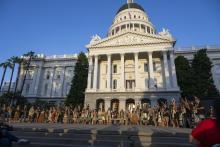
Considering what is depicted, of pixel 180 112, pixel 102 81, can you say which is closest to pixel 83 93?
pixel 102 81

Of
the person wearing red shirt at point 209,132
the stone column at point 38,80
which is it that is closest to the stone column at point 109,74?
the stone column at point 38,80

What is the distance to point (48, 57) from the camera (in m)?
49.9

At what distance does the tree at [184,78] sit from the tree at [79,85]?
17.7 meters

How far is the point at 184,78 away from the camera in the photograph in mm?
32500

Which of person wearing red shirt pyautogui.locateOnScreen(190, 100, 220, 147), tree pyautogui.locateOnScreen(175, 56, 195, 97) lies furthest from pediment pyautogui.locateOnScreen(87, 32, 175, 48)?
person wearing red shirt pyautogui.locateOnScreen(190, 100, 220, 147)

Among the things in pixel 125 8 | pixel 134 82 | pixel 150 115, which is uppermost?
pixel 125 8

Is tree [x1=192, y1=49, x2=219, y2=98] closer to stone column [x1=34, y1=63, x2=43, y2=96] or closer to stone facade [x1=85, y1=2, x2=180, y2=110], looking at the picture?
stone facade [x1=85, y1=2, x2=180, y2=110]

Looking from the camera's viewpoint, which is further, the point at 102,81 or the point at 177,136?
the point at 102,81

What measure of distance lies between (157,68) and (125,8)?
2968cm

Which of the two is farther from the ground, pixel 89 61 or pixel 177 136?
pixel 89 61

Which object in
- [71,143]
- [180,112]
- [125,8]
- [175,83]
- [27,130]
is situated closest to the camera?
[71,143]

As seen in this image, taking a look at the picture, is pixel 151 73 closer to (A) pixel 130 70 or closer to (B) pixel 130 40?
(A) pixel 130 70

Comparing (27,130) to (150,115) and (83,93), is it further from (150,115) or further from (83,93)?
(83,93)

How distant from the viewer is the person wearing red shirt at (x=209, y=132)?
2.33 meters
